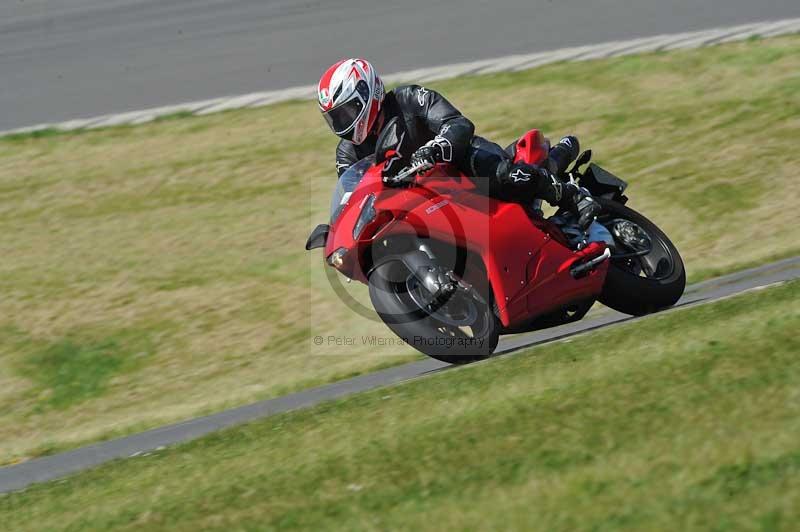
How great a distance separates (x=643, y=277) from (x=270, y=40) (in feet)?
29.9

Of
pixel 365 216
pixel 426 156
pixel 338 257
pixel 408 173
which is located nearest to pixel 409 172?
pixel 408 173

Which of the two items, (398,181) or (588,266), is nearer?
(398,181)

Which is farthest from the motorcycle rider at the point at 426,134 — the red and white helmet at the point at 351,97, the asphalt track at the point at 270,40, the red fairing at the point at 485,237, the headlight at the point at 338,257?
the asphalt track at the point at 270,40

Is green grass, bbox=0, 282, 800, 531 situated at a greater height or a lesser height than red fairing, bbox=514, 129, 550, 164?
lesser

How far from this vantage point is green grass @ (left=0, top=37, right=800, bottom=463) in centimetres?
889

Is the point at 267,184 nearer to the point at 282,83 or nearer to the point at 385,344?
the point at 282,83

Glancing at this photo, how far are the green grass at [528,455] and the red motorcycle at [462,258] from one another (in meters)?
0.35

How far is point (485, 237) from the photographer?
22.6 ft

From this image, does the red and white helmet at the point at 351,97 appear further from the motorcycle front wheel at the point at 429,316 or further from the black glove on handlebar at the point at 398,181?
the motorcycle front wheel at the point at 429,316

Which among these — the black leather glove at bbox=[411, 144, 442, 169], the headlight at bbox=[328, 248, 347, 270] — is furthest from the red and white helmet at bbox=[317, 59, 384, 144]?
the headlight at bbox=[328, 248, 347, 270]

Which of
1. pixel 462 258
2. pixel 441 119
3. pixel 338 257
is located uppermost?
pixel 441 119

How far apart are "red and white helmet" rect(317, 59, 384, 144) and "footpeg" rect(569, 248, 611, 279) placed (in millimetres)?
1514

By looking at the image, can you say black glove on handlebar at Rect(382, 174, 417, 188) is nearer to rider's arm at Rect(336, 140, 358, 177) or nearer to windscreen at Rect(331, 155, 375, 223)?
windscreen at Rect(331, 155, 375, 223)

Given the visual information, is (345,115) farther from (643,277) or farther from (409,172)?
(643,277)
